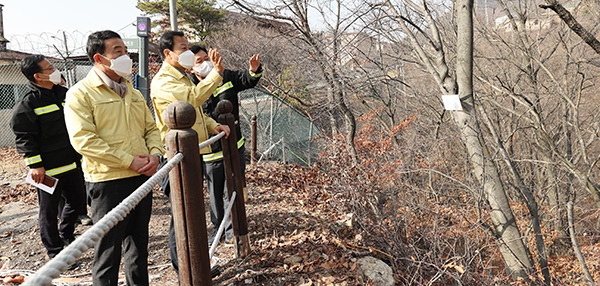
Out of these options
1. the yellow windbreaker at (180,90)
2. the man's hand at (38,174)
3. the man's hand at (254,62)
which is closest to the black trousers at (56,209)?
the man's hand at (38,174)

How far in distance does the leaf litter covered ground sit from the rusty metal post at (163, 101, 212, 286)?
1.29 metres

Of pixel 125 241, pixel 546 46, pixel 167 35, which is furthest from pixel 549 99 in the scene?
pixel 125 241

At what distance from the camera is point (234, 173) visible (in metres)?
3.23

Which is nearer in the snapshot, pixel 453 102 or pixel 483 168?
pixel 453 102

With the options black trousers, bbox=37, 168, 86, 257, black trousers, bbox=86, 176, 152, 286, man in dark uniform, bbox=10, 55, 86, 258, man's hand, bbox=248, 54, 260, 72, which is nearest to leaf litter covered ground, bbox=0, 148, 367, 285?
black trousers, bbox=37, 168, 86, 257

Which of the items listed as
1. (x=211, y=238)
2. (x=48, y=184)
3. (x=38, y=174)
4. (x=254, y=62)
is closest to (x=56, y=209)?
(x=48, y=184)

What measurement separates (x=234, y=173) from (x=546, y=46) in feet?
29.6

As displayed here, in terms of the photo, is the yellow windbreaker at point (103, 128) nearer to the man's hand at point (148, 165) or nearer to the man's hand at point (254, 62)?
the man's hand at point (148, 165)

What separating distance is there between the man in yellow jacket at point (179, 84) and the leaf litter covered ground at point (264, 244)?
631 millimetres

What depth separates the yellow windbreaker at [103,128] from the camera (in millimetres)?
2240

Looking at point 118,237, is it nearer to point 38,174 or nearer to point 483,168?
point 38,174

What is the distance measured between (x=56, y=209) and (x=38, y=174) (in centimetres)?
38

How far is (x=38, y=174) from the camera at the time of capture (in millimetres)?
3293

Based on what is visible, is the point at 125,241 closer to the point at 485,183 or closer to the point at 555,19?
the point at 485,183
